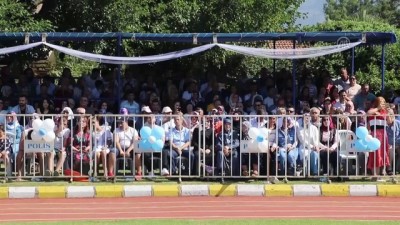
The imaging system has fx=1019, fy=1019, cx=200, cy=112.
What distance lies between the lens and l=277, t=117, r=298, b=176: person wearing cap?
61.3 ft

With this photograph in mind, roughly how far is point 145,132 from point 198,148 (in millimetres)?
1068

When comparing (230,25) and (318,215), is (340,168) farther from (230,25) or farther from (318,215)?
(230,25)

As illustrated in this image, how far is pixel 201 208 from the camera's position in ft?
54.4

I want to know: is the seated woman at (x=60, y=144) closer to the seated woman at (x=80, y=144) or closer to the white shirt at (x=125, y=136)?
the seated woman at (x=80, y=144)

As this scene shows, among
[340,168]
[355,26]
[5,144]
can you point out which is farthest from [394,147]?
[355,26]

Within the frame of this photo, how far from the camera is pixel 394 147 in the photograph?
19.0 metres

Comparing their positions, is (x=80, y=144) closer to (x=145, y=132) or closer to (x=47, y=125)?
(x=47, y=125)

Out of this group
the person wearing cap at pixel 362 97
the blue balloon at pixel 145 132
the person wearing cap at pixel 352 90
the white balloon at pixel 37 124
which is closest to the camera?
the white balloon at pixel 37 124

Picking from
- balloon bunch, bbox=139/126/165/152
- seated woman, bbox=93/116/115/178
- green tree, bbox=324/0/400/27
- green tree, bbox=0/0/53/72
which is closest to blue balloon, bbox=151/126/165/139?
balloon bunch, bbox=139/126/165/152

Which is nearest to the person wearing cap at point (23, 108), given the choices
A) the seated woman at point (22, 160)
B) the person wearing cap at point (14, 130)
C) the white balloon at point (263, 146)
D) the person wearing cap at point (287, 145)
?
the person wearing cap at point (14, 130)

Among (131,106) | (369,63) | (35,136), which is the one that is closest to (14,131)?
(35,136)

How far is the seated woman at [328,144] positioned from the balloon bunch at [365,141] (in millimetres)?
449

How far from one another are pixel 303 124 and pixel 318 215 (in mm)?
3368

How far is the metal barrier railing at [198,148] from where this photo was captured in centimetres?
1864
